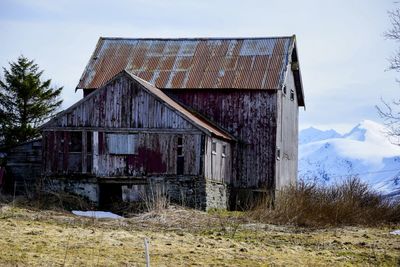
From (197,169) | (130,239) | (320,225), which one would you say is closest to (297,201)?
(320,225)

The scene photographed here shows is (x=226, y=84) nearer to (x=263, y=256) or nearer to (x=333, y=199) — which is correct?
(x=333, y=199)

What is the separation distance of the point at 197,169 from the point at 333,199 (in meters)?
6.79

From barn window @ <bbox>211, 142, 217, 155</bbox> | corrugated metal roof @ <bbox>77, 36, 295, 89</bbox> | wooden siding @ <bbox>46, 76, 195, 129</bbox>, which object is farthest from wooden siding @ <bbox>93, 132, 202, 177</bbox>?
corrugated metal roof @ <bbox>77, 36, 295, 89</bbox>

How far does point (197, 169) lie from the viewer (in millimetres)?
33250

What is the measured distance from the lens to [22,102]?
44.9 meters

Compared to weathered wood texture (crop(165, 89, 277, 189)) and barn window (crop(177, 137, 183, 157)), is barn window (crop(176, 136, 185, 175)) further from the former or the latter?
weathered wood texture (crop(165, 89, 277, 189))

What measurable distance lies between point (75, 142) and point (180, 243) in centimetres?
1613

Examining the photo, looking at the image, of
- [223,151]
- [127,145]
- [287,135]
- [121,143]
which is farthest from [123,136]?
[287,135]

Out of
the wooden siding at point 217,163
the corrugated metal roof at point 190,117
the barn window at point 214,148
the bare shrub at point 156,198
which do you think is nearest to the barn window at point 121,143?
the bare shrub at point 156,198

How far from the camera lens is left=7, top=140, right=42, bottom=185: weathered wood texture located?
121ft

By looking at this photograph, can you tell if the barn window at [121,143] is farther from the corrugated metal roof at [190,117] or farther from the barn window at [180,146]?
the corrugated metal roof at [190,117]

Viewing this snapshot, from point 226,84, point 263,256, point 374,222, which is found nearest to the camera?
point 263,256

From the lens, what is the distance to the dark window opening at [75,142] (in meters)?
34.4

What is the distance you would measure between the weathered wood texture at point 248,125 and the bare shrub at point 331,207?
6.95m
